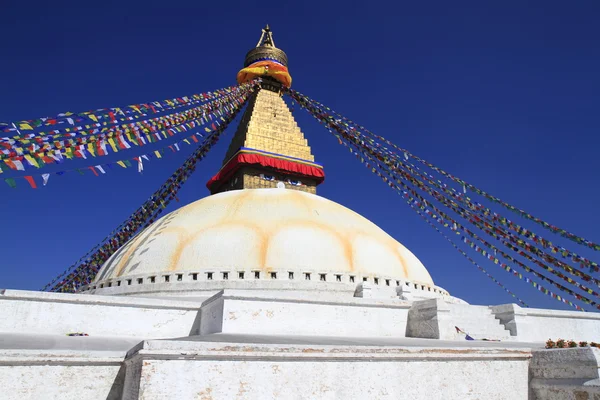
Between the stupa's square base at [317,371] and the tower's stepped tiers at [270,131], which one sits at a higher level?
the tower's stepped tiers at [270,131]

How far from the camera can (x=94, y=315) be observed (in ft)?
26.9

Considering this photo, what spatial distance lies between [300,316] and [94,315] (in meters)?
3.76

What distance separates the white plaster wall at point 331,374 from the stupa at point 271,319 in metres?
0.01

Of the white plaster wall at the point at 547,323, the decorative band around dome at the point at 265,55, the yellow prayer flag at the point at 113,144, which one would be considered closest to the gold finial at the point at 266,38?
the decorative band around dome at the point at 265,55

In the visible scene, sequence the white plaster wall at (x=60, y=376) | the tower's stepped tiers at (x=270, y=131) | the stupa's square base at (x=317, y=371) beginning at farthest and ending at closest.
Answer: the tower's stepped tiers at (x=270, y=131), the white plaster wall at (x=60, y=376), the stupa's square base at (x=317, y=371)

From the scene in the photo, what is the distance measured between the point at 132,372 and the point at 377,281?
752 cm

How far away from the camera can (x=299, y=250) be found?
35.5 ft

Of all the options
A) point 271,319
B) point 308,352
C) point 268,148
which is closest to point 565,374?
point 308,352

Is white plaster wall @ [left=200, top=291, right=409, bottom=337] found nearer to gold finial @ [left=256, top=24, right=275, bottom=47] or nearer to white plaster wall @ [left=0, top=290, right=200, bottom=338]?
white plaster wall @ [left=0, top=290, right=200, bottom=338]

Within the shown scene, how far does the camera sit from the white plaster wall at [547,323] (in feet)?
31.5

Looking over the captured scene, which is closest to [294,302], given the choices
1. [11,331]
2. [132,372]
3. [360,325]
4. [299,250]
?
[360,325]

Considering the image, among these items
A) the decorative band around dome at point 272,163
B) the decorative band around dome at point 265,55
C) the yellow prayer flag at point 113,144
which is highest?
the decorative band around dome at point 265,55

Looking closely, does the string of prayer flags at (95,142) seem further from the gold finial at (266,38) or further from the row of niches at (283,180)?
the gold finial at (266,38)

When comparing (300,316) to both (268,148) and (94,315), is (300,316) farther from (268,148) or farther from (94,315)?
(268,148)
